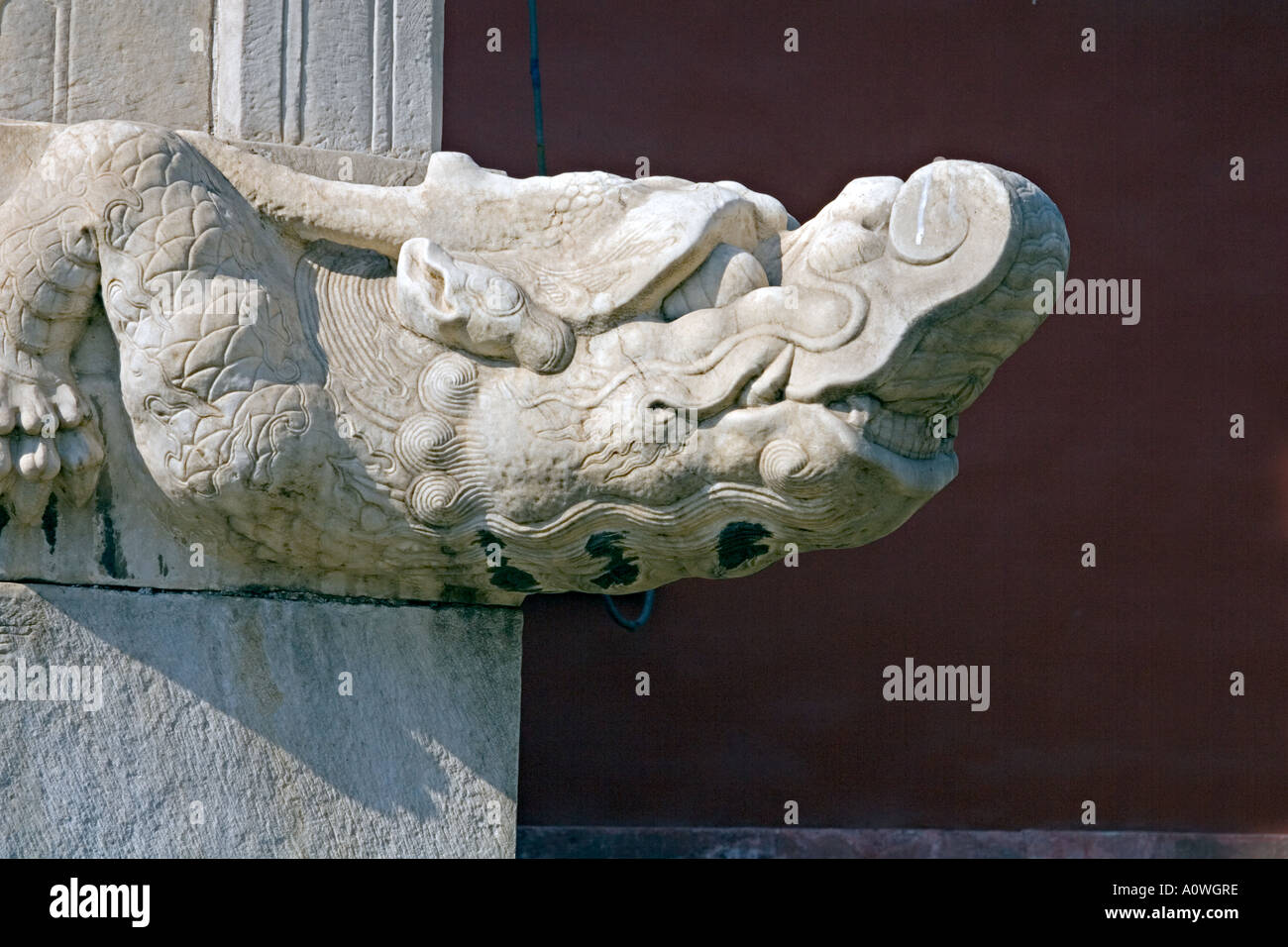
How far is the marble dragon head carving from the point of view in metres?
1.77

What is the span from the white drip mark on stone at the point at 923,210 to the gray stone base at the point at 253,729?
0.71 meters

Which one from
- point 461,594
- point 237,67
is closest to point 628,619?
point 461,594

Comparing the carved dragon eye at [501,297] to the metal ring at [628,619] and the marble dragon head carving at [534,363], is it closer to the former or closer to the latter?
the marble dragon head carving at [534,363]

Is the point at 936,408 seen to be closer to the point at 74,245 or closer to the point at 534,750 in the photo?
the point at 74,245

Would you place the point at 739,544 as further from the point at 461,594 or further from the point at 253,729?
the point at 253,729

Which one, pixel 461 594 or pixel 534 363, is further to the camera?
pixel 461 594

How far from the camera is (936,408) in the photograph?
71.6 inches

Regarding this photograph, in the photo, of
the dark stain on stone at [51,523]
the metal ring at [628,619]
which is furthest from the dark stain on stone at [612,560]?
the metal ring at [628,619]

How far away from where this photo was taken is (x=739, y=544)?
1.88 metres

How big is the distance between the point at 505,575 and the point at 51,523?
475 millimetres

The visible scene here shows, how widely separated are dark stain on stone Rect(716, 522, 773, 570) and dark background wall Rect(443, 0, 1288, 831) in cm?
259

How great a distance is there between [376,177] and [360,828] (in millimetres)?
729

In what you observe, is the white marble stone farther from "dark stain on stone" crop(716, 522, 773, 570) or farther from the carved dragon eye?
"dark stain on stone" crop(716, 522, 773, 570)

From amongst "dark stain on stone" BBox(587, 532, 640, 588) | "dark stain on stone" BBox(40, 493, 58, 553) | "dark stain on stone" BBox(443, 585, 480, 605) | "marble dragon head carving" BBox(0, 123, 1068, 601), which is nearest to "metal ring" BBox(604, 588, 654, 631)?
"dark stain on stone" BBox(443, 585, 480, 605)
